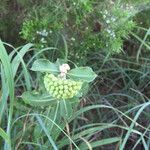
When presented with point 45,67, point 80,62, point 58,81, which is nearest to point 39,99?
point 45,67

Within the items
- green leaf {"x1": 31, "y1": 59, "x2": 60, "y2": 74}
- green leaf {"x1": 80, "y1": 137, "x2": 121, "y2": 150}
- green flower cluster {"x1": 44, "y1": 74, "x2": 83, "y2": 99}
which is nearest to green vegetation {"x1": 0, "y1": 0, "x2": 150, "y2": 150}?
green leaf {"x1": 80, "y1": 137, "x2": 121, "y2": 150}

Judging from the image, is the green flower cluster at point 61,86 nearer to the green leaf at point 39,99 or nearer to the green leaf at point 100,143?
the green leaf at point 39,99

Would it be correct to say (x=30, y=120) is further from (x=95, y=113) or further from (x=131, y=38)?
(x=131, y=38)

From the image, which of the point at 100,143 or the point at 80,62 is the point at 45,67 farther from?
the point at 80,62

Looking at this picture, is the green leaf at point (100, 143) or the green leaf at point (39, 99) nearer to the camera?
the green leaf at point (39, 99)

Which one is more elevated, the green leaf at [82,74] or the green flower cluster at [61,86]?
the green flower cluster at [61,86]

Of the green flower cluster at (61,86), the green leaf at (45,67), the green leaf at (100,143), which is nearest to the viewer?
the green flower cluster at (61,86)

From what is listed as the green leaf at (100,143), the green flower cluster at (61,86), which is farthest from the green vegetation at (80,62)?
the green flower cluster at (61,86)
